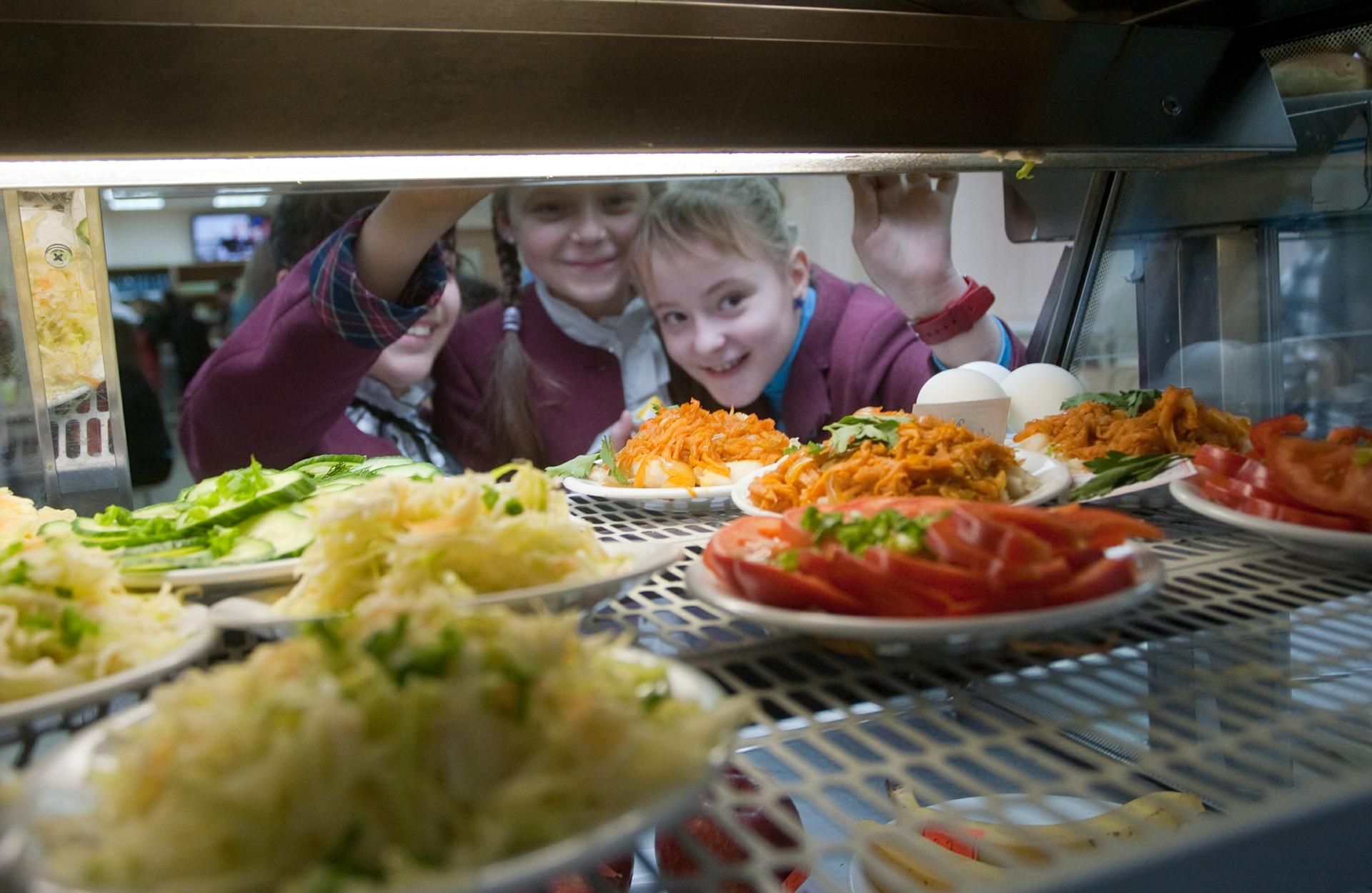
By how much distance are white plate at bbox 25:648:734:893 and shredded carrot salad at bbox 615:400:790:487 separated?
2.94 ft

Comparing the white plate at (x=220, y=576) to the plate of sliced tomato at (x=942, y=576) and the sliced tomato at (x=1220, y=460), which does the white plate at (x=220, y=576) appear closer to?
the plate of sliced tomato at (x=942, y=576)

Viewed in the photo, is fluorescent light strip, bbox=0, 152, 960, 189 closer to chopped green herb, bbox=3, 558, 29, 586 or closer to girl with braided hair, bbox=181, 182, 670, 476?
chopped green herb, bbox=3, 558, 29, 586

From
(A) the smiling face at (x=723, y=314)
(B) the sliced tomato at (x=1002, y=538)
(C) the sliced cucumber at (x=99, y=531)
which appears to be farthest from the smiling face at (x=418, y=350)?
(B) the sliced tomato at (x=1002, y=538)

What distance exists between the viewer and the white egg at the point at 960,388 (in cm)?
187

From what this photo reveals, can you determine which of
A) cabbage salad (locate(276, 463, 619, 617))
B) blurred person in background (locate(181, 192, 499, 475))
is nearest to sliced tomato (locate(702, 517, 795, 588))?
cabbage salad (locate(276, 463, 619, 617))

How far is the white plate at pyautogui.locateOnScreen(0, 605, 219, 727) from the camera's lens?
784 millimetres

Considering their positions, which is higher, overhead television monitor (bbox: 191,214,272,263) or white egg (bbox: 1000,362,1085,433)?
overhead television monitor (bbox: 191,214,272,263)

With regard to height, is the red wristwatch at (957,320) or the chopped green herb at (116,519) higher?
the red wristwatch at (957,320)

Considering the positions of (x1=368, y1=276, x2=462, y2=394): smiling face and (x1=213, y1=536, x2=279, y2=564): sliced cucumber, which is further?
(x1=368, y1=276, x2=462, y2=394): smiling face

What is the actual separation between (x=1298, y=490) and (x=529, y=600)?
35.1 inches

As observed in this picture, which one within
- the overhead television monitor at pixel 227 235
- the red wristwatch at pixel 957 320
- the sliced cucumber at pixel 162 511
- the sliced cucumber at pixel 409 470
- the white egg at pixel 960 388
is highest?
the overhead television monitor at pixel 227 235

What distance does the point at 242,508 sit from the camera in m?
1.26

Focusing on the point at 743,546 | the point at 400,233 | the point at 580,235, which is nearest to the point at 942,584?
the point at 743,546

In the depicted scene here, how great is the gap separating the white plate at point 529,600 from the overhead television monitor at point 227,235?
8.94 feet
